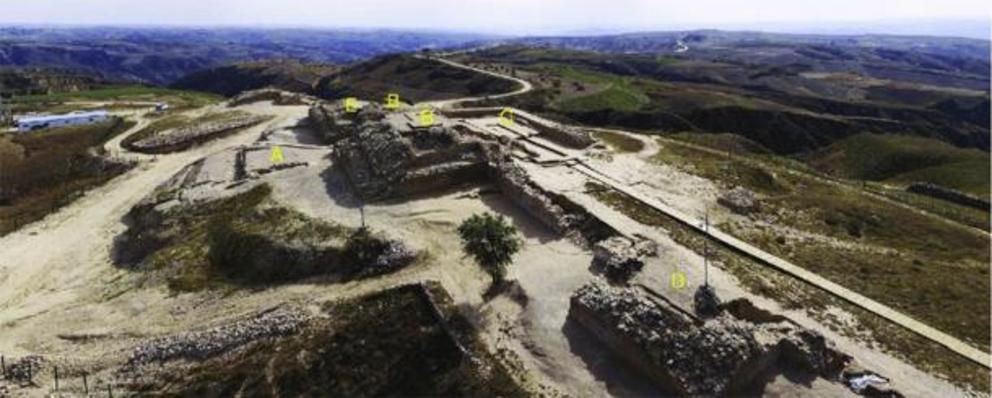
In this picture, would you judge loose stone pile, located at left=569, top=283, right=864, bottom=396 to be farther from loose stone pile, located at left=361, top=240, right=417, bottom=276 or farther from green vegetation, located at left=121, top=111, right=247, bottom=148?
green vegetation, located at left=121, top=111, right=247, bottom=148

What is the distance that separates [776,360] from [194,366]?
2151 cm

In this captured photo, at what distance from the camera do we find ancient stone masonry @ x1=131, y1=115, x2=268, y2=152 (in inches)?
2815

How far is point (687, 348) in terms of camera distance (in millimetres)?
23734

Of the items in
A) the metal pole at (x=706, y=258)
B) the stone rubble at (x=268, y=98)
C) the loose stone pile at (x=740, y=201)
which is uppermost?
the stone rubble at (x=268, y=98)

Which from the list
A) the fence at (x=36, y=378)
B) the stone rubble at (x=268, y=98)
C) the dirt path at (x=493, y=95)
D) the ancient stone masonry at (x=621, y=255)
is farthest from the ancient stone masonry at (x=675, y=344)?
the stone rubble at (x=268, y=98)

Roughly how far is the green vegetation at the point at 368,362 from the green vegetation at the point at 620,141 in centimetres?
3150

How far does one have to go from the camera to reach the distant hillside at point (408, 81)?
12412cm

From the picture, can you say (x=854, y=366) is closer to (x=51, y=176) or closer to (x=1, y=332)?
(x=1, y=332)

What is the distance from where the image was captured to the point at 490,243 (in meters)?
30.7

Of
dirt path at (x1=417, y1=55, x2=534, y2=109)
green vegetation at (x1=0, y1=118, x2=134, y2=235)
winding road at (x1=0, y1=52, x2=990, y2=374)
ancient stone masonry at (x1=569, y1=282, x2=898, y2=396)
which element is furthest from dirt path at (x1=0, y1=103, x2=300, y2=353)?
dirt path at (x1=417, y1=55, x2=534, y2=109)

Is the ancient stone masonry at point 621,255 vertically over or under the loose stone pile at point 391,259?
over

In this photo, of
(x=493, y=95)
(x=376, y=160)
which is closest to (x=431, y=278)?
(x=376, y=160)

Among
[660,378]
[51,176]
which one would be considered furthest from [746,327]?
[51,176]

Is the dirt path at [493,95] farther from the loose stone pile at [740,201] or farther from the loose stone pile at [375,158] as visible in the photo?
the loose stone pile at [740,201]
